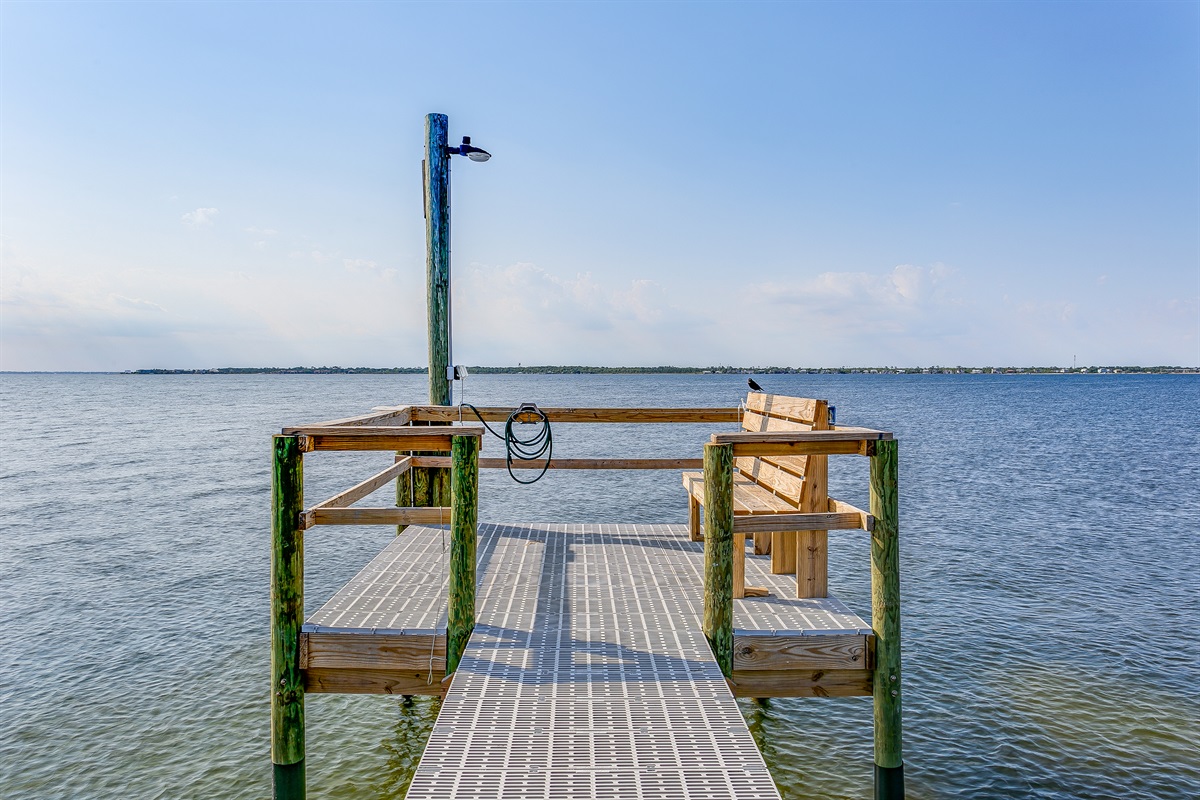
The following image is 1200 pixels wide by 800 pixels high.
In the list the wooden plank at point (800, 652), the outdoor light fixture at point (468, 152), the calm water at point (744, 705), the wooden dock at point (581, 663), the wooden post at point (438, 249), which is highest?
the outdoor light fixture at point (468, 152)

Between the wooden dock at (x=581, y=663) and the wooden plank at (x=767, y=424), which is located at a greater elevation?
the wooden plank at (x=767, y=424)

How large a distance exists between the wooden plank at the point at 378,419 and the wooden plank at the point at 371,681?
5.23ft

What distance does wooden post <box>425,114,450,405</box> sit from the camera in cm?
882

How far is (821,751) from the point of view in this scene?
7465mm

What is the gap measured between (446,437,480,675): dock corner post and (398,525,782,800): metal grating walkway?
0.16 m

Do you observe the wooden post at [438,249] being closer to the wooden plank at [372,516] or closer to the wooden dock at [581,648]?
the wooden dock at [581,648]

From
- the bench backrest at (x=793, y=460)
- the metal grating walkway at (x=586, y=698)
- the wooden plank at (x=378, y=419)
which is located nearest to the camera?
the metal grating walkway at (x=586, y=698)

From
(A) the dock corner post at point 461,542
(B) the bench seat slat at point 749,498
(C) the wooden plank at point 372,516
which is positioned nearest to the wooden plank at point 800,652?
(B) the bench seat slat at point 749,498

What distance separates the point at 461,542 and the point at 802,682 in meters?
2.38

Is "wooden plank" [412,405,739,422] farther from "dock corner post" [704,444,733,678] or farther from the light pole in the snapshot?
"dock corner post" [704,444,733,678]

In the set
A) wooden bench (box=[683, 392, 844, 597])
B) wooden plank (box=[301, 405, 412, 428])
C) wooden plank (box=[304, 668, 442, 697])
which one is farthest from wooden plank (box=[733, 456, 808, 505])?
wooden plank (box=[301, 405, 412, 428])

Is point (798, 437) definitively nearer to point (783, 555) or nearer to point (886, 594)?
point (886, 594)

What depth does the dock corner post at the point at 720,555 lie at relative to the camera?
15.1ft

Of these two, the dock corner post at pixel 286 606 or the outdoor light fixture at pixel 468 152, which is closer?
the dock corner post at pixel 286 606
